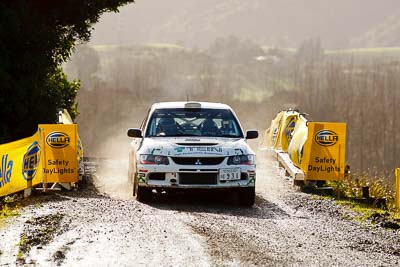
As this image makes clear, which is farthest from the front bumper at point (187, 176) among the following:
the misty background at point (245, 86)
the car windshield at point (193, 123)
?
the misty background at point (245, 86)

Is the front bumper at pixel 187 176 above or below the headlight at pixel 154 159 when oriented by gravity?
below

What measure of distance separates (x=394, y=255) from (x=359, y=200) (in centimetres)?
555

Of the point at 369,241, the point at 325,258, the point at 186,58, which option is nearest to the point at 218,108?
the point at 369,241

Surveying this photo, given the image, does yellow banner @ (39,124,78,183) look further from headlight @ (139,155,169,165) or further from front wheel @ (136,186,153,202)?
headlight @ (139,155,169,165)

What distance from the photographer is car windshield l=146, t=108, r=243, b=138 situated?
47.9 feet

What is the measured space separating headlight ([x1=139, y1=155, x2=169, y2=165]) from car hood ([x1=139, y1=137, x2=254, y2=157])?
7cm

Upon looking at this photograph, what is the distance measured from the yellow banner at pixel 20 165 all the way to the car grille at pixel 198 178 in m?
2.90

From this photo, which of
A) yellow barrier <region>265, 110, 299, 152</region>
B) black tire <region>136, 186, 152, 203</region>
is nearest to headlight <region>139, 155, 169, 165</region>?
black tire <region>136, 186, 152, 203</region>

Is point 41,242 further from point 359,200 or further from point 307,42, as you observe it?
point 307,42

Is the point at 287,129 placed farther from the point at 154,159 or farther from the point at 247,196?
the point at 154,159

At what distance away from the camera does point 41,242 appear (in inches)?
380

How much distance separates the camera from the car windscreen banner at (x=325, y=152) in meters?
16.1

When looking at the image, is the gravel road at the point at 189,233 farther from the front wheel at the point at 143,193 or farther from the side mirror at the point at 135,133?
the side mirror at the point at 135,133

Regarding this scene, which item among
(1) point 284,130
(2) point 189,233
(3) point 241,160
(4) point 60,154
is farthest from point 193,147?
(1) point 284,130
